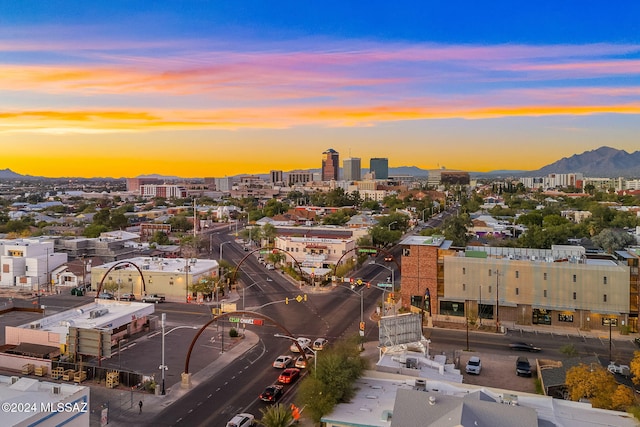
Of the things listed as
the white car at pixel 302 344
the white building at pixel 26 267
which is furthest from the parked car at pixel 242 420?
the white building at pixel 26 267

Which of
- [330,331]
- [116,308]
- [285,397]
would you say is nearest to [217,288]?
[116,308]

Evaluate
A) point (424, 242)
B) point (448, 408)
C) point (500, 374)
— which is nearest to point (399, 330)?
point (500, 374)

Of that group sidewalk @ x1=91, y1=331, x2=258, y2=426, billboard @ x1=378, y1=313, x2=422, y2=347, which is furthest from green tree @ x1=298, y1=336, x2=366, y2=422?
sidewalk @ x1=91, y1=331, x2=258, y2=426

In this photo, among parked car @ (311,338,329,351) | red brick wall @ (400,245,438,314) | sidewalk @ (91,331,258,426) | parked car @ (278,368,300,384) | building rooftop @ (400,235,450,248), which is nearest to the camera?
sidewalk @ (91,331,258,426)

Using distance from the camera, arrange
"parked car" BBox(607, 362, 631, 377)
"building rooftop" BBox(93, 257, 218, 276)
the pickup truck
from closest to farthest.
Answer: "parked car" BBox(607, 362, 631, 377), the pickup truck, "building rooftop" BBox(93, 257, 218, 276)

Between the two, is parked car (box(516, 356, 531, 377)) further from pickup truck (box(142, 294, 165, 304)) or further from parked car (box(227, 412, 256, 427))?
pickup truck (box(142, 294, 165, 304))

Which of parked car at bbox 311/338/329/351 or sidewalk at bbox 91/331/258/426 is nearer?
sidewalk at bbox 91/331/258/426

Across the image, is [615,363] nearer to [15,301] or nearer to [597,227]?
[15,301]
